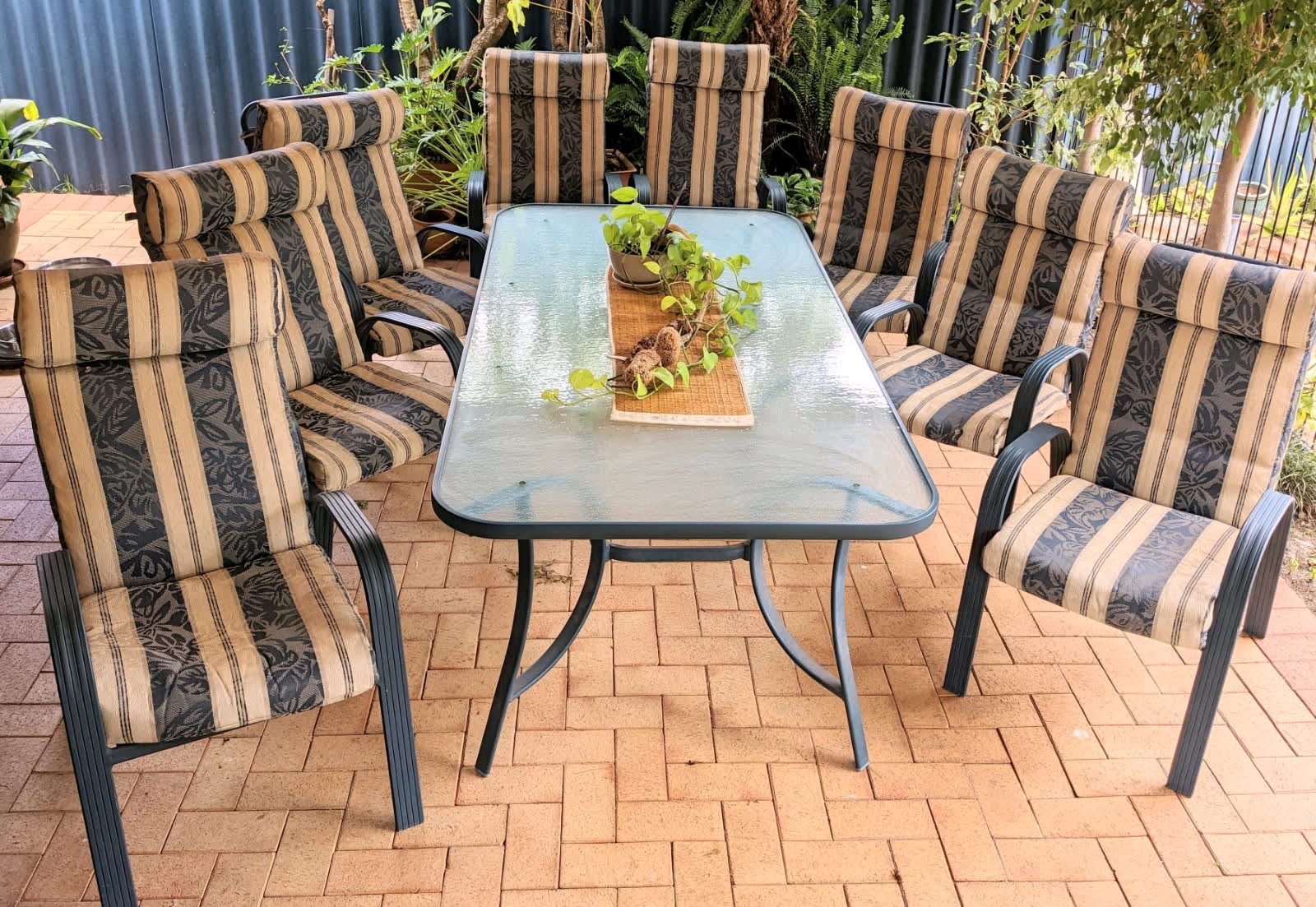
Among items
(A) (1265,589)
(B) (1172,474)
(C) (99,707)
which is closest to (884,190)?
(B) (1172,474)

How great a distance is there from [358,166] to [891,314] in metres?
1.97

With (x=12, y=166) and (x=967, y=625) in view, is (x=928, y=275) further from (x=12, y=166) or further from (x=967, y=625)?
(x=12, y=166)

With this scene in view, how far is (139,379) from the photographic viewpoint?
257 cm

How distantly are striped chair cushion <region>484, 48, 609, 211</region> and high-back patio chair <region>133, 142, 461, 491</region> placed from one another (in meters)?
1.27

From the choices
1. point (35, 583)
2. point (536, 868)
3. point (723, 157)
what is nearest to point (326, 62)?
point (723, 157)

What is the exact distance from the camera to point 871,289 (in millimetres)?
4340

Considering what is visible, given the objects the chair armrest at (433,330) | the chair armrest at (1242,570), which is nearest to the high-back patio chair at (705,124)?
the chair armrest at (433,330)

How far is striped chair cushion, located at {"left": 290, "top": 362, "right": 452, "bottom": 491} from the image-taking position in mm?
3047

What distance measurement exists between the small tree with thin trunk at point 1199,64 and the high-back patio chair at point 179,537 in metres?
2.43

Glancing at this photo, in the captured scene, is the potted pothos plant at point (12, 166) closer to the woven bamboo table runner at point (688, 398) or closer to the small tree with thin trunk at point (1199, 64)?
the woven bamboo table runner at point (688, 398)

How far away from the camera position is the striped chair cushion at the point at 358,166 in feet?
12.8

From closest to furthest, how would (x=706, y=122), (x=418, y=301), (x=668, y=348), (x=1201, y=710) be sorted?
1. (x=1201, y=710)
2. (x=668, y=348)
3. (x=418, y=301)
4. (x=706, y=122)

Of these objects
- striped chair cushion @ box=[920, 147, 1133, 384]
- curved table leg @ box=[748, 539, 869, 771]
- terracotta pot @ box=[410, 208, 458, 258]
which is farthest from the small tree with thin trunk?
terracotta pot @ box=[410, 208, 458, 258]

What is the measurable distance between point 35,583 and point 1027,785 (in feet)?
9.35
